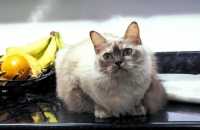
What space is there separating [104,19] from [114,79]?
31.6 inches

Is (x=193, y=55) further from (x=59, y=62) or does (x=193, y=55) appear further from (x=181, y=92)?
(x=59, y=62)

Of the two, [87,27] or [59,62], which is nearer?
[59,62]

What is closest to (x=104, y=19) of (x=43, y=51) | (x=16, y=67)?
(x=43, y=51)

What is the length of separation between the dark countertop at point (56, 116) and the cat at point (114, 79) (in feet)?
0.11

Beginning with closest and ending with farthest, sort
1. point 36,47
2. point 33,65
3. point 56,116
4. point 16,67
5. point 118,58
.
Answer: point 118,58, point 56,116, point 16,67, point 33,65, point 36,47

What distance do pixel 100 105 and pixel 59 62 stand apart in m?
0.31

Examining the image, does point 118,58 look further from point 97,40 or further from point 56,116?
point 56,116

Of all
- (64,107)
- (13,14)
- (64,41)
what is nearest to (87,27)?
(64,41)

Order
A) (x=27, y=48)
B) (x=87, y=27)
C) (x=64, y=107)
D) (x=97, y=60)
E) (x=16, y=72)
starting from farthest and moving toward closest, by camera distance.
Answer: (x=87, y=27), (x=27, y=48), (x=16, y=72), (x=64, y=107), (x=97, y=60)

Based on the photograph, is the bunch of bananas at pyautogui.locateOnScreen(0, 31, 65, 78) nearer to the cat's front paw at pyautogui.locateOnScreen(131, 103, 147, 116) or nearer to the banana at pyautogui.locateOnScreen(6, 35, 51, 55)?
the banana at pyautogui.locateOnScreen(6, 35, 51, 55)

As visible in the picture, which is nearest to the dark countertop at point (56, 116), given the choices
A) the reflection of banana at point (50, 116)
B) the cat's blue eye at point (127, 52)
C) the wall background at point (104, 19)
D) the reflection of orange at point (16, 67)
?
the reflection of banana at point (50, 116)

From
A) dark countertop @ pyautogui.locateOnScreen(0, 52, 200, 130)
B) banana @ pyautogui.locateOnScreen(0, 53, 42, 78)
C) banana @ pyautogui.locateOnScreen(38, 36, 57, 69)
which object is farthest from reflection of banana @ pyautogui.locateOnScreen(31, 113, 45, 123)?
banana @ pyautogui.locateOnScreen(38, 36, 57, 69)

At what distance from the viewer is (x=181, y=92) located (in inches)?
Answer: 50.1

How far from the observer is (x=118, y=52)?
1029 mm
